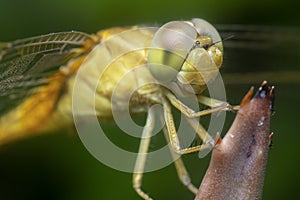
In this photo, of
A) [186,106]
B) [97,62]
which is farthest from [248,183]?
[97,62]

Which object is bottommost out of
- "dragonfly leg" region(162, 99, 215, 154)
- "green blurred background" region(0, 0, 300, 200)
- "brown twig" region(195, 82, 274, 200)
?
"green blurred background" region(0, 0, 300, 200)

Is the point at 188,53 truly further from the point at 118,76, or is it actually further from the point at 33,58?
the point at 33,58

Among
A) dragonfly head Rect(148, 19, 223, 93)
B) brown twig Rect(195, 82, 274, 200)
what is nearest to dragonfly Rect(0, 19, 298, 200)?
dragonfly head Rect(148, 19, 223, 93)

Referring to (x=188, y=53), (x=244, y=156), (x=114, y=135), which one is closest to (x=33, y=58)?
(x=188, y=53)

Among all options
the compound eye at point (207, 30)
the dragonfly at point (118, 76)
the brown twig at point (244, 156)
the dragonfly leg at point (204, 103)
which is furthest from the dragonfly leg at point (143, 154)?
the brown twig at point (244, 156)

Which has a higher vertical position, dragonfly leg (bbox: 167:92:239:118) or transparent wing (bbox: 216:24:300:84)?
dragonfly leg (bbox: 167:92:239:118)

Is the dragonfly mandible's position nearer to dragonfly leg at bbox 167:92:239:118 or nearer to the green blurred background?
dragonfly leg at bbox 167:92:239:118

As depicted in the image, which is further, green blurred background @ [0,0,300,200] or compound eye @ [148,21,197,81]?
green blurred background @ [0,0,300,200]

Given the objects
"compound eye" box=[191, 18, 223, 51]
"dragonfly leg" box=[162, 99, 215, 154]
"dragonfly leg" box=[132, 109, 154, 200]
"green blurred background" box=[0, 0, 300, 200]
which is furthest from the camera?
"green blurred background" box=[0, 0, 300, 200]
